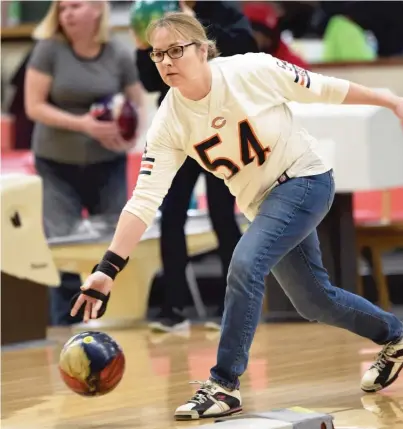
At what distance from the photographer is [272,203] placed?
3.72 m

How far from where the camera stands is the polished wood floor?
3.69m

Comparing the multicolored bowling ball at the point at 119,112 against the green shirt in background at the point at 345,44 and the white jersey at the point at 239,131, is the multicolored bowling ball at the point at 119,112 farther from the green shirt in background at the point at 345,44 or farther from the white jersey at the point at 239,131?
the green shirt in background at the point at 345,44

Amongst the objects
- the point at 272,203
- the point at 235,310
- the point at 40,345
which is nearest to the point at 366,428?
the point at 235,310

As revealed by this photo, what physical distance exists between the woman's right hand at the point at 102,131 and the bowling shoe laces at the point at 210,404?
2549mm

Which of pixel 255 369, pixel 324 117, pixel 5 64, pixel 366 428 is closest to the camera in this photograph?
pixel 366 428

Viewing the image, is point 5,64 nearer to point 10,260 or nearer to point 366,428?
point 10,260

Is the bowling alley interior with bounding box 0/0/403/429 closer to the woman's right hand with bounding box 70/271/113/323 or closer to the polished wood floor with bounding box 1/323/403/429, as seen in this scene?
the polished wood floor with bounding box 1/323/403/429

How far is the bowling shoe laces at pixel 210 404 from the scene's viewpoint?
11.9ft

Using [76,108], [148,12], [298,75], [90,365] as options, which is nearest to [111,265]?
[90,365]

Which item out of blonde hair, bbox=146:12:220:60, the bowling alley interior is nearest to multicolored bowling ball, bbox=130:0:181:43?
the bowling alley interior

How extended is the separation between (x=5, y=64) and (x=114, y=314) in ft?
12.4

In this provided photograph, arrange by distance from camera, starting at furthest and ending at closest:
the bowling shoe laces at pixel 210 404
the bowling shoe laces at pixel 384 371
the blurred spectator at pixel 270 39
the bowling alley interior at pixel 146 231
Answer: the blurred spectator at pixel 270 39
the bowling alley interior at pixel 146 231
the bowling shoe laces at pixel 384 371
the bowling shoe laces at pixel 210 404

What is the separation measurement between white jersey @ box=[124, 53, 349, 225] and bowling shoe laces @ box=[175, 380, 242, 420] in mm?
561

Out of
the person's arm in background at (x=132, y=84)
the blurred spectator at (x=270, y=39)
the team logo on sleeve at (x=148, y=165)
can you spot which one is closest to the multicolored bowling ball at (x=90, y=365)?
the team logo on sleeve at (x=148, y=165)
